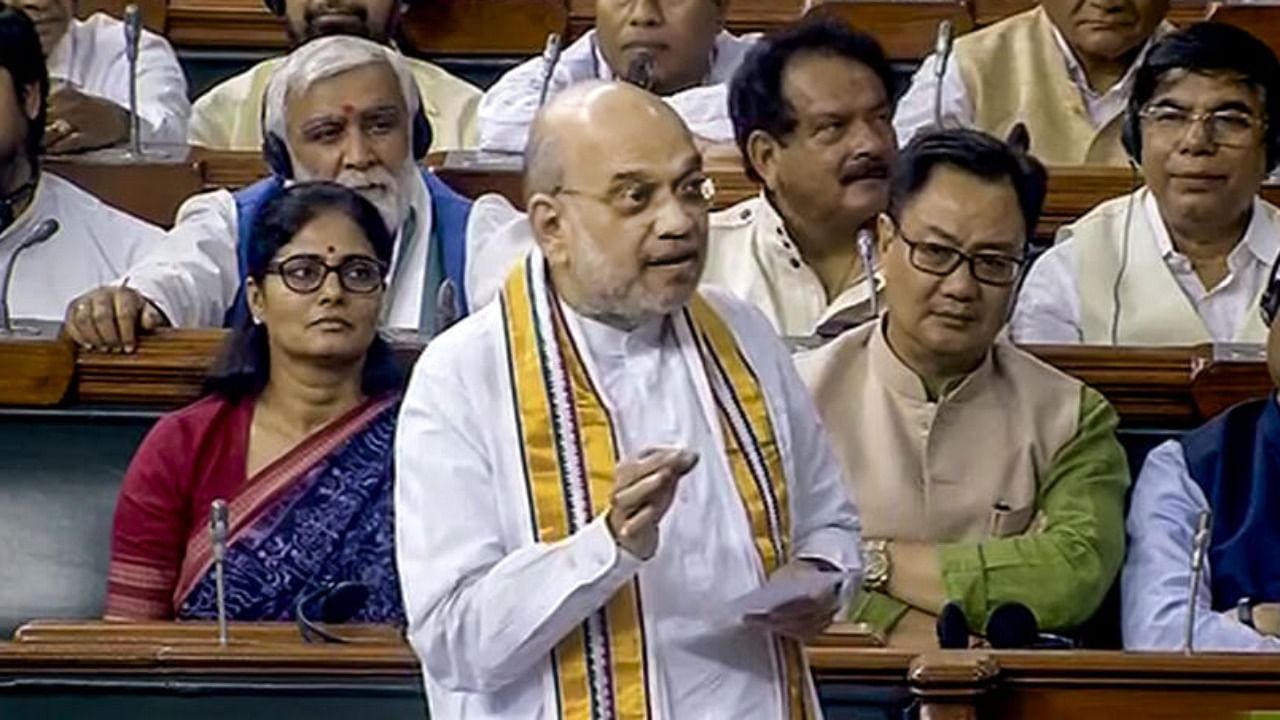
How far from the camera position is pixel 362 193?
11.1ft

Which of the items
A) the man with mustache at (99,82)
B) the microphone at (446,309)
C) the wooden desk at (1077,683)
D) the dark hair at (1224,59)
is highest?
the man with mustache at (99,82)

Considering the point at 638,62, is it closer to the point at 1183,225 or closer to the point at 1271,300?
the point at 1183,225

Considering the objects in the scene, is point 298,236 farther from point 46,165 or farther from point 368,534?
point 46,165

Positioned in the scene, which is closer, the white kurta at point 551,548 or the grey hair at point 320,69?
the white kurta at point 551,548

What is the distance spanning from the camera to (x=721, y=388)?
2381 mm

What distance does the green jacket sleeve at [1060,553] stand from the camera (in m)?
2.96

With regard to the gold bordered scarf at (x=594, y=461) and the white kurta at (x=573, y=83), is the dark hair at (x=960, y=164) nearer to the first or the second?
the white kurta at (x=573, y=83)

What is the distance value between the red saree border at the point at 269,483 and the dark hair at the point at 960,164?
1.53ft

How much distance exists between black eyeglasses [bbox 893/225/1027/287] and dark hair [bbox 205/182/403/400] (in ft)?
1.46

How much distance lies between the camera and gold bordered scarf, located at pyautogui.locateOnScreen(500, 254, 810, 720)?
2289mm

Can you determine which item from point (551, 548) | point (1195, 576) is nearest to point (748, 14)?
point (1195, 576)

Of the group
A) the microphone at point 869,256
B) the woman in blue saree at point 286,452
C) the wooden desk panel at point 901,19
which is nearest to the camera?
the woman in blue saree at point 286,452

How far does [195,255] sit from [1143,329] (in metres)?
0.90

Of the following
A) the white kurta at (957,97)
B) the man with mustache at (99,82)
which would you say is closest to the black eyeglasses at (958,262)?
the white kurta at (957,97)
